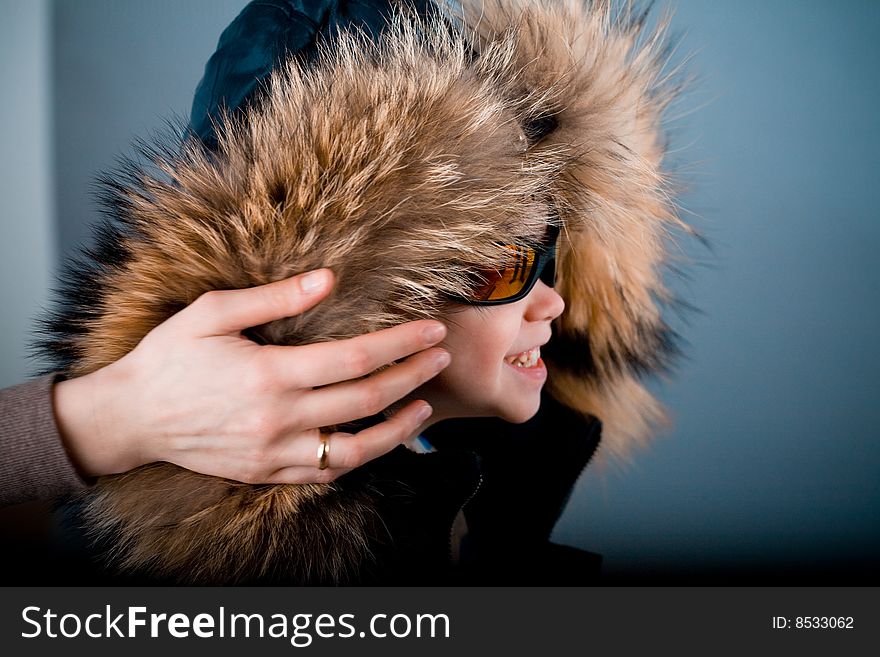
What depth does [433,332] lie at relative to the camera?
18.6 inches

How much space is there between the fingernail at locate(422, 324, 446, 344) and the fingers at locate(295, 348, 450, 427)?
0.09ft

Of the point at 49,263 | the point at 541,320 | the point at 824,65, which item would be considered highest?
the point at 824,65

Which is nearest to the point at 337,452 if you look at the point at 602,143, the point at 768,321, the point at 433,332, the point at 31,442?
the point at 433,332

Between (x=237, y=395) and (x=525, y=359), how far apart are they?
36 centimetres

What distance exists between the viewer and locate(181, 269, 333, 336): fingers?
422mm

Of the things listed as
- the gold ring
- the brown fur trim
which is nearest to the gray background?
the brown fur trim

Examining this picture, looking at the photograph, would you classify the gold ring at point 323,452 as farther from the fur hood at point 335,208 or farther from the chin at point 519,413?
the chin at point 519,413

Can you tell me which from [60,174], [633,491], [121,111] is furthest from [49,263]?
[633,491]

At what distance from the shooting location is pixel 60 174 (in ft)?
3.25

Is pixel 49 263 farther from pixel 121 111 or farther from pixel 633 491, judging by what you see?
pixel 633 491

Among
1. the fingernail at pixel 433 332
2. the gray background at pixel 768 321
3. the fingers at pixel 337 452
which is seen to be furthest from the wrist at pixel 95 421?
the gray background at pixel 768 321

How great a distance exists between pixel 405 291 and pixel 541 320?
0.24 metres

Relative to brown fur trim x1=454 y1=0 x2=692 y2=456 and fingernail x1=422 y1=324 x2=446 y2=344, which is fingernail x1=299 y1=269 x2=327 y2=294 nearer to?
fingernail x1=422 y1=324 x2=446 y2=344

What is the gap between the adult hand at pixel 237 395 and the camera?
1.41 feet
